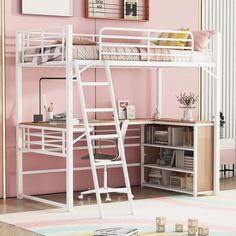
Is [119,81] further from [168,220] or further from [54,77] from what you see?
[168,220]

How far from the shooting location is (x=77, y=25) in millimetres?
8031

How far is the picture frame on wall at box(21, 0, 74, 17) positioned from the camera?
7616 mm

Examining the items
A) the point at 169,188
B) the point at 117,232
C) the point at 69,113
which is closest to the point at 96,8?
the point at 69,113

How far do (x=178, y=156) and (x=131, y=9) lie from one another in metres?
1.87

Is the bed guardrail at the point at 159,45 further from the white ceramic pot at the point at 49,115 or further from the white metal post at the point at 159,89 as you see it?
the white ceramic pot at the point at 49,115

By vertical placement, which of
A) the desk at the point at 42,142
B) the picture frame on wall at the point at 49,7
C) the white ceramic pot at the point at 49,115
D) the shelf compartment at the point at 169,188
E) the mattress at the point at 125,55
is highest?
the picture frame on wall at the point at 49,7

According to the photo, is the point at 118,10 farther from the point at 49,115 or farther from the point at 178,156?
the point at 178,156

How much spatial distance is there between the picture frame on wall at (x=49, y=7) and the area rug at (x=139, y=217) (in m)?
2.24

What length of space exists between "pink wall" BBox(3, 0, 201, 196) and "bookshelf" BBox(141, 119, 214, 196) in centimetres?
22

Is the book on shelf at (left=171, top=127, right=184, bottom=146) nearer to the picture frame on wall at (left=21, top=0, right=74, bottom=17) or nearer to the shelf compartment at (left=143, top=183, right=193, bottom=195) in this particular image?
the shelf compartment at (left=143, top=183, right=193, bottom=195)

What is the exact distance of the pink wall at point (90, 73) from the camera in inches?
298

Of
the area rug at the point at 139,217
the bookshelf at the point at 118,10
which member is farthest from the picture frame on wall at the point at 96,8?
the area rug at the point at 139,217

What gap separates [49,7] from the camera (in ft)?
25.5

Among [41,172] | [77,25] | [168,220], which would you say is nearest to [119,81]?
[77,25]
